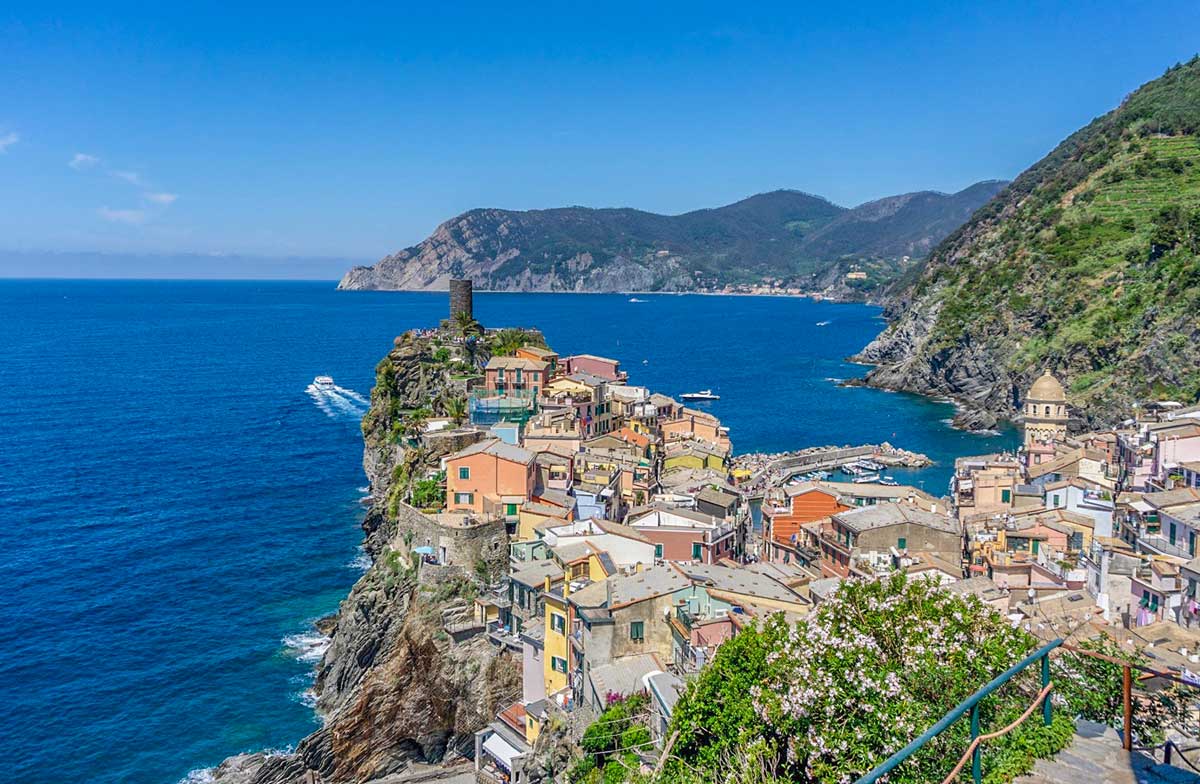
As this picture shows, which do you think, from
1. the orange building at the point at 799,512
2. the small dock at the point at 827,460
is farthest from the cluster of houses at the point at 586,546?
the small dock at the point at 827,460

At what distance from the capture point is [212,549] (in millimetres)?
49969

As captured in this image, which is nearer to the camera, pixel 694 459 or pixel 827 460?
Answer: pixel 694 459

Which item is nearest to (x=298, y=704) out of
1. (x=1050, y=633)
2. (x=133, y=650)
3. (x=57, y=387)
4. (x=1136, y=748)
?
(x=133, y=650)

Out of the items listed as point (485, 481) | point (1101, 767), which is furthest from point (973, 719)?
point (485, 481)

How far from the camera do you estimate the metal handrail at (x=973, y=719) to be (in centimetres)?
558

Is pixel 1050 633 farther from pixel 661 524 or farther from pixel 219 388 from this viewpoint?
pixel 219 388

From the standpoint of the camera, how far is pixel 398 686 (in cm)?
3069

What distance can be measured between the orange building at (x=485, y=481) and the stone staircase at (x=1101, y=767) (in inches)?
1155

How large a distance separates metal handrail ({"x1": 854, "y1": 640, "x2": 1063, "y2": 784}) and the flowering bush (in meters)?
0.87

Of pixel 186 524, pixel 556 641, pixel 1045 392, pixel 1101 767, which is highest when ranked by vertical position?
pixel 1101 767

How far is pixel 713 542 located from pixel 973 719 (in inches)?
1016

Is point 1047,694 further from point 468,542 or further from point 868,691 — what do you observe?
point 468,542

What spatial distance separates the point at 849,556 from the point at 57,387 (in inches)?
3877

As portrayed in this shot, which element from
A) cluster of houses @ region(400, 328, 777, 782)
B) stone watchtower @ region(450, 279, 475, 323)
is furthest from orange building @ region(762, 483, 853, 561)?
stone watchtower @ region(450, 279, 475, 323)
